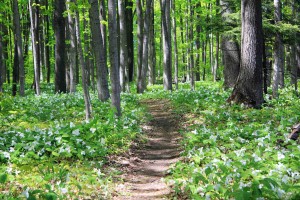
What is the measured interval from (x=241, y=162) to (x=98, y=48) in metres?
8.06

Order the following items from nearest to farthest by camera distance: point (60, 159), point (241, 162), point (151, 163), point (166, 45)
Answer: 1. point (241, 162)
2. point (60, 159)
3. point (151, 163)
4. point (166, 45)

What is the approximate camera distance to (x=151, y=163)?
682 centimetres

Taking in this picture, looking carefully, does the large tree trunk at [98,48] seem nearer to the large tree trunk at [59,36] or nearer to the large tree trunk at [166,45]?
the large tree trunk at [59,36]

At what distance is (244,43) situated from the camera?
10.2m

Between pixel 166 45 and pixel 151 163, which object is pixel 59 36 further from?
pixel 151 163

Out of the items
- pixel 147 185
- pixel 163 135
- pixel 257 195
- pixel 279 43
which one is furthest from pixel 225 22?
pixel 257 195

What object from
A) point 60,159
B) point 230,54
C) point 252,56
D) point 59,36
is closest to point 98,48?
point 252,56

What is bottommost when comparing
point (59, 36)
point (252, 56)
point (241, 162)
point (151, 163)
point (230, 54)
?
point (151, 163)

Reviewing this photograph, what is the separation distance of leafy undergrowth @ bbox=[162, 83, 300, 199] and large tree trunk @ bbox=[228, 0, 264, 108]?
556 millimetres

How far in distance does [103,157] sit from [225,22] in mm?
8613

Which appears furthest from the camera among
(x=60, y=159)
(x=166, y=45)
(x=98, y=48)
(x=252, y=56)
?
(x=166, y=45)

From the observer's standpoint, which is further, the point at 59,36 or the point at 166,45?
the point at 166,45

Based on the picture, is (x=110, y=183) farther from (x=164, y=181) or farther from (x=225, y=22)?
(x=225, y=22)

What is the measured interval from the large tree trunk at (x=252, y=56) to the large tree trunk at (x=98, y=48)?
484 centimetres
